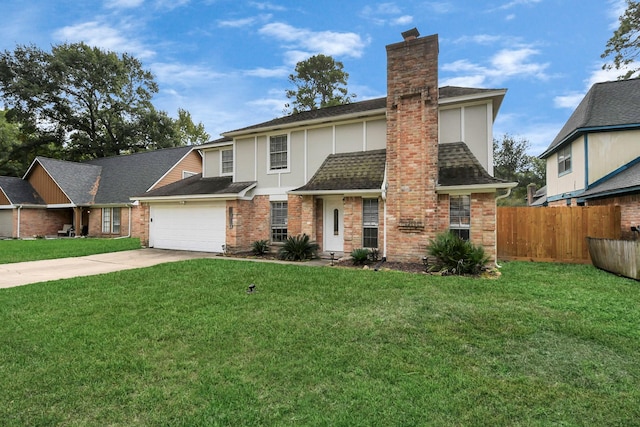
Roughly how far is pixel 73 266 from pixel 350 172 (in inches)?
371

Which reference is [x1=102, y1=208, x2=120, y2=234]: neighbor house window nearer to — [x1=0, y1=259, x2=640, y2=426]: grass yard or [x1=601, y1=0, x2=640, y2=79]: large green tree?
[x1=0, y1=259, x2=640, y2=426]: grass yard

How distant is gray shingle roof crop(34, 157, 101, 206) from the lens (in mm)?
22188

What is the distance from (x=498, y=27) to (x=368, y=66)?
319 inches

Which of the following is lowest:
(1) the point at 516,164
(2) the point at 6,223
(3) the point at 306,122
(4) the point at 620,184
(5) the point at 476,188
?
(2) the point at 6,223

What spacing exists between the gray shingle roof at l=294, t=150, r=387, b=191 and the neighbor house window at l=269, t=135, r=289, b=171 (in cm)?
174

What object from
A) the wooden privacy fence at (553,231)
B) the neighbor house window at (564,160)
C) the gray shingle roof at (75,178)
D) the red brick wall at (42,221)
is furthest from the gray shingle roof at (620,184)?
the red brick wall at (42,221)

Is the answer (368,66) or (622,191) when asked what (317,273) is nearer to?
(622,191)

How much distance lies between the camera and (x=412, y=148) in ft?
31.5

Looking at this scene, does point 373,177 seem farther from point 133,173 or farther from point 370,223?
point 133,173

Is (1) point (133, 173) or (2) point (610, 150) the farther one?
(1) point (133, 173)

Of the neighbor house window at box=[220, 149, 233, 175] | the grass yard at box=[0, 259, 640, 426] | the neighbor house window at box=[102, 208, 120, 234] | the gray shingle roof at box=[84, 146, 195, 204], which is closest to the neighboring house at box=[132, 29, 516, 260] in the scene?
the neighbor house window at box=[220, 149, 233, 175]

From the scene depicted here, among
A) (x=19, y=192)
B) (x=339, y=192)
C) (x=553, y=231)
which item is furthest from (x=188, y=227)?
(x=19, y=192)

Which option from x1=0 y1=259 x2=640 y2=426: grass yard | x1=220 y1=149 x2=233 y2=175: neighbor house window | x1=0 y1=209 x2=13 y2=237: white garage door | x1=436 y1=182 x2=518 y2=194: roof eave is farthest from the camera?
x1=0 y1=209 x2=13 y2=237: white garage door

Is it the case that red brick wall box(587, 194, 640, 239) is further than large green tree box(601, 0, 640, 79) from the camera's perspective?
No
